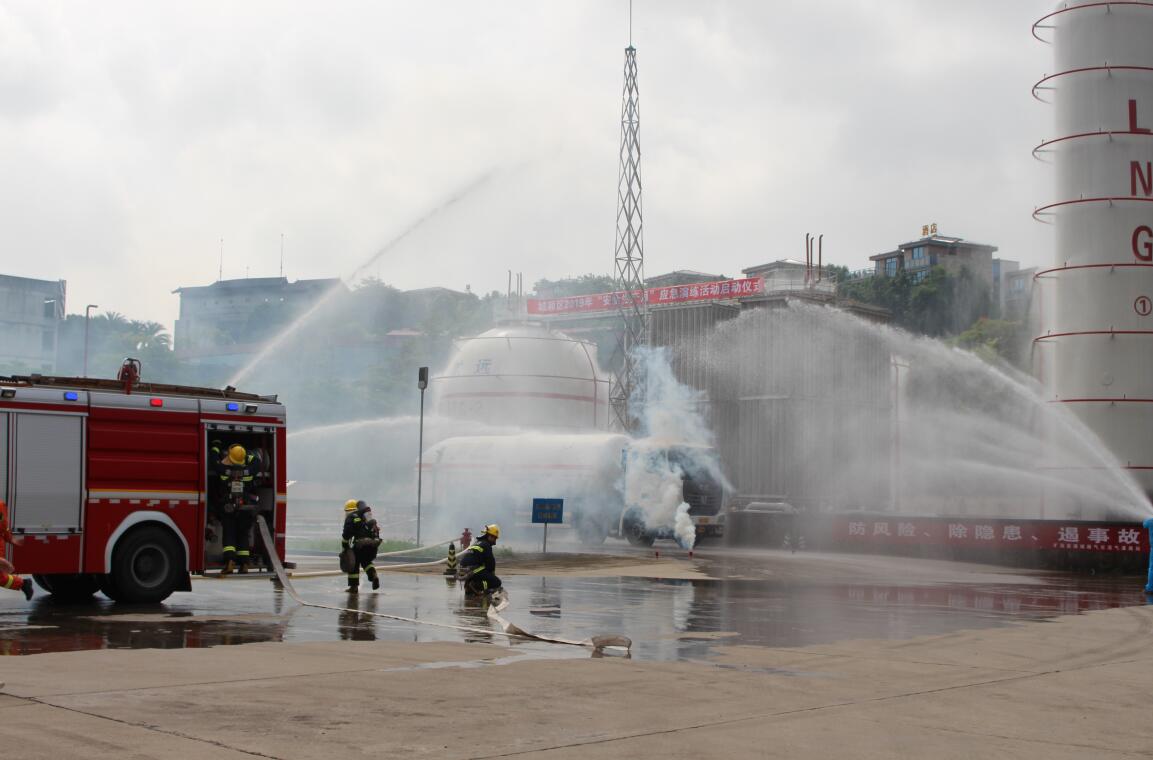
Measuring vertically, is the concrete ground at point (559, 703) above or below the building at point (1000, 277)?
below

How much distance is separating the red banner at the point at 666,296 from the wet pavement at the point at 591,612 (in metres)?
53.1

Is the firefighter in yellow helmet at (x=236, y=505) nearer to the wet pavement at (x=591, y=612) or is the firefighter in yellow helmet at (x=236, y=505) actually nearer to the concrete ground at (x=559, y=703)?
the wet pavement at (x=591, y=612)

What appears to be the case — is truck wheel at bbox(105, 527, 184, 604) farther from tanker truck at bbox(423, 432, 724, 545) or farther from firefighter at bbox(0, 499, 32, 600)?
tanker truck at bbox(423, 432, 724, 545)

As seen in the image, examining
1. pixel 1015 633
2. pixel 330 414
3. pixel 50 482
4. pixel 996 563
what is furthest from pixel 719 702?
pixel 330 414

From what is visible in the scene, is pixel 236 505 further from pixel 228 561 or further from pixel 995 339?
pixel 995 339

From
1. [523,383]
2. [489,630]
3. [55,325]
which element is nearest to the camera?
[489,630]

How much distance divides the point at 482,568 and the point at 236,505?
3876 millimetres

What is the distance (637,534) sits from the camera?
141 feet

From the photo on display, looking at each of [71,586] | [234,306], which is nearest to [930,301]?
[71,586]

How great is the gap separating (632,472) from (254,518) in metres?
25.7

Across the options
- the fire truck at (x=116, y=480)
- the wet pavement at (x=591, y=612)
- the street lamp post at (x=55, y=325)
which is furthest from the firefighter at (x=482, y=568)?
the street lamp post at (x=55, y=325)

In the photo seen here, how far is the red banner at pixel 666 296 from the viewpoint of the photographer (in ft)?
266

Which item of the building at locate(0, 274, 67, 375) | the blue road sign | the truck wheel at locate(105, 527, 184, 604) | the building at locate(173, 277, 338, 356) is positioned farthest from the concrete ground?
the building at locate(173, 277, 338, 356)

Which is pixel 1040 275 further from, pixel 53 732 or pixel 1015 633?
pixel 53 732
